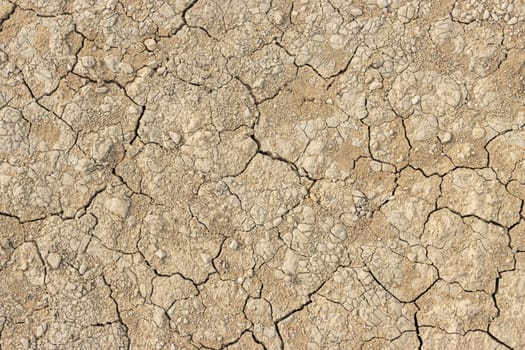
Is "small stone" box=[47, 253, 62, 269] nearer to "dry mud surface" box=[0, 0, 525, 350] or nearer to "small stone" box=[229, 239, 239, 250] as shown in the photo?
"dry mud surface" box=[0, 0, 525, 350]

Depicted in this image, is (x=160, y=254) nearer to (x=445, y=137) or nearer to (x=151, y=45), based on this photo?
(x=151, y=45)

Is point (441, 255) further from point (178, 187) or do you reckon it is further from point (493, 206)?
point (178, 187)

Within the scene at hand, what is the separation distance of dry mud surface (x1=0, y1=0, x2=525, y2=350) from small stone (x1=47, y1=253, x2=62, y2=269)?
30 millimetres

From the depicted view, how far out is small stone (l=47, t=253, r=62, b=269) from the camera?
3061 millimetres

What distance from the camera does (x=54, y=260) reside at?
121 inches

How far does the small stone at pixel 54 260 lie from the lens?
10.0ft

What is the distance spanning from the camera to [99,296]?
304 centimetres

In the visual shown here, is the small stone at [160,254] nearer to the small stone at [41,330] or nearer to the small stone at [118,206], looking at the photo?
the small stone at [118,206]

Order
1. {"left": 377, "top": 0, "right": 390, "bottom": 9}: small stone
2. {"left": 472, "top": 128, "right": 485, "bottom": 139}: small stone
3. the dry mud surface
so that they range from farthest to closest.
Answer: {"left": 377, "top": 0, "right": 390, "bottom": 9}: small stone, {"left": 472, "top": 128, "right": 485, "bottom": 139}: small stone, the dry mud surface

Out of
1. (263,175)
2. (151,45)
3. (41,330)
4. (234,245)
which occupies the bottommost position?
(41,330)

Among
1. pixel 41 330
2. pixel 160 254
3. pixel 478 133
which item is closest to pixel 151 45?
pixel 160 254

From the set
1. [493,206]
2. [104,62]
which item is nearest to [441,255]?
[493,206]

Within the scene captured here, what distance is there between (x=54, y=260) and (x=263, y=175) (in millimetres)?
1363

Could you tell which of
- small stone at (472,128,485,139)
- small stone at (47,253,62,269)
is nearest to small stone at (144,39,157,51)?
small stone at (47,253,62,269)
